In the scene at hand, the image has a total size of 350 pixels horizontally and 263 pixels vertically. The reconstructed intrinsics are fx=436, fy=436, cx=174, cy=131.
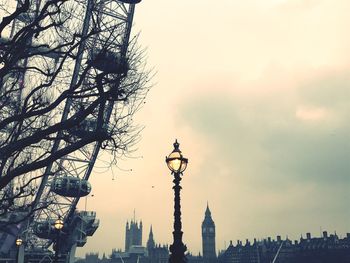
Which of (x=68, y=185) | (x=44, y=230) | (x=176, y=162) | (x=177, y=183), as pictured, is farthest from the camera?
(x=44, y=230)

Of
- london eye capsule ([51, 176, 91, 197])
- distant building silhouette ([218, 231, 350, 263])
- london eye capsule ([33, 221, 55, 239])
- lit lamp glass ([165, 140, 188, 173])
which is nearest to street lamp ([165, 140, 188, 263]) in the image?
lit lamp glass ([165, 140, 188, 173])

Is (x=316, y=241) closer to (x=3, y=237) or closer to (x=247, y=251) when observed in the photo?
(x=247, y=251)

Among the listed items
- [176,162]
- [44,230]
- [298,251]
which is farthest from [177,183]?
[298,251]

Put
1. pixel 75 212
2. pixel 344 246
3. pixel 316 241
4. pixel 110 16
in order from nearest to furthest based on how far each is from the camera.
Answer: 1. pixel 110 16
2. pixel 75 212
3. pixel 344 246
4. pixel 316 241

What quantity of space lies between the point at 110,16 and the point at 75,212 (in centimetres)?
2671

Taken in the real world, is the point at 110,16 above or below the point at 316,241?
above

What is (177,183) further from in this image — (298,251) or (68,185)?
(298,251)

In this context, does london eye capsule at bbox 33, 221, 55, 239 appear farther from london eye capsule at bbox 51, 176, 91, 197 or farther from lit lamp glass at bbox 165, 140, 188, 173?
lit lamp glass at bbox 165, 140, 188, 173

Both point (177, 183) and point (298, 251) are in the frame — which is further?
point (298, 251)

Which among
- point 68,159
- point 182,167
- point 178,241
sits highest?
point 68,159

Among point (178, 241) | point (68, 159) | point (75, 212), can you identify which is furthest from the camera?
point (75, 212)

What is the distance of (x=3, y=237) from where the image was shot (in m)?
55.6

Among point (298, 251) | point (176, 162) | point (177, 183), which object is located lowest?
point (177, 183)

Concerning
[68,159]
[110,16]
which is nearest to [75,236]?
[68,159]
